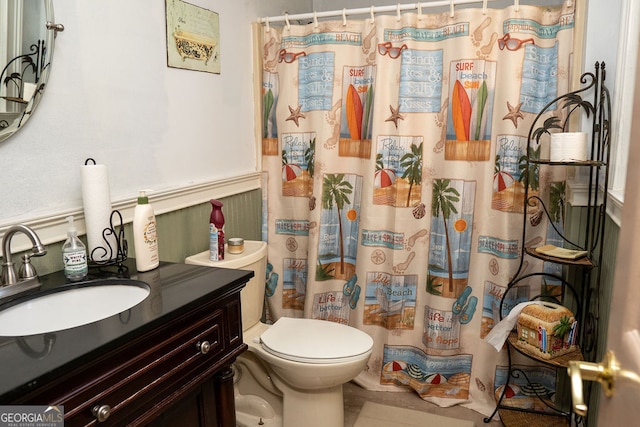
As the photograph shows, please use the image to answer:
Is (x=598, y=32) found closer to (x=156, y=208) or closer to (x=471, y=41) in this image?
(x=471, y=41)

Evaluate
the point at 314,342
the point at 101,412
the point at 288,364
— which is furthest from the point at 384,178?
the point at 101,412

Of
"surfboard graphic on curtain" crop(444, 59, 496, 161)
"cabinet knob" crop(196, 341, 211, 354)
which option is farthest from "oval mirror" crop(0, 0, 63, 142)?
"surfboard graphic on curtain" crop(444, 59, 496, 161)

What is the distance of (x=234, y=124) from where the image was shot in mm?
2330

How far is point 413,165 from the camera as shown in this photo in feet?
7.46

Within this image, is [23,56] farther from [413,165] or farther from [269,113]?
[413,165]

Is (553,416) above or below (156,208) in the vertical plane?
below

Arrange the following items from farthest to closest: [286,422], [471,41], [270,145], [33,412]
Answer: [270,145] → [471,41] → [286,422] → [33,412]

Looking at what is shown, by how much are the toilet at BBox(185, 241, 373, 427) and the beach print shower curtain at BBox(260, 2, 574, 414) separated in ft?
1.55

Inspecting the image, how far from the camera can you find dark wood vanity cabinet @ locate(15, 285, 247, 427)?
36.9 inches

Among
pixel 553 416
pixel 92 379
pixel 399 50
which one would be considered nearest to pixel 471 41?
pixel 399 50

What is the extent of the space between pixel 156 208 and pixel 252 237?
74 centimetres

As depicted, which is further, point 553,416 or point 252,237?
point 252,237

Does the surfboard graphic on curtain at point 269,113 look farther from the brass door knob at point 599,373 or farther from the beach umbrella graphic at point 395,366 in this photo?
the brass door knob at point 599,373

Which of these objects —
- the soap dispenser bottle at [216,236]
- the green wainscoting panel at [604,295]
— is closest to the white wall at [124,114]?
the soap dispenser bottle at [216,236]
